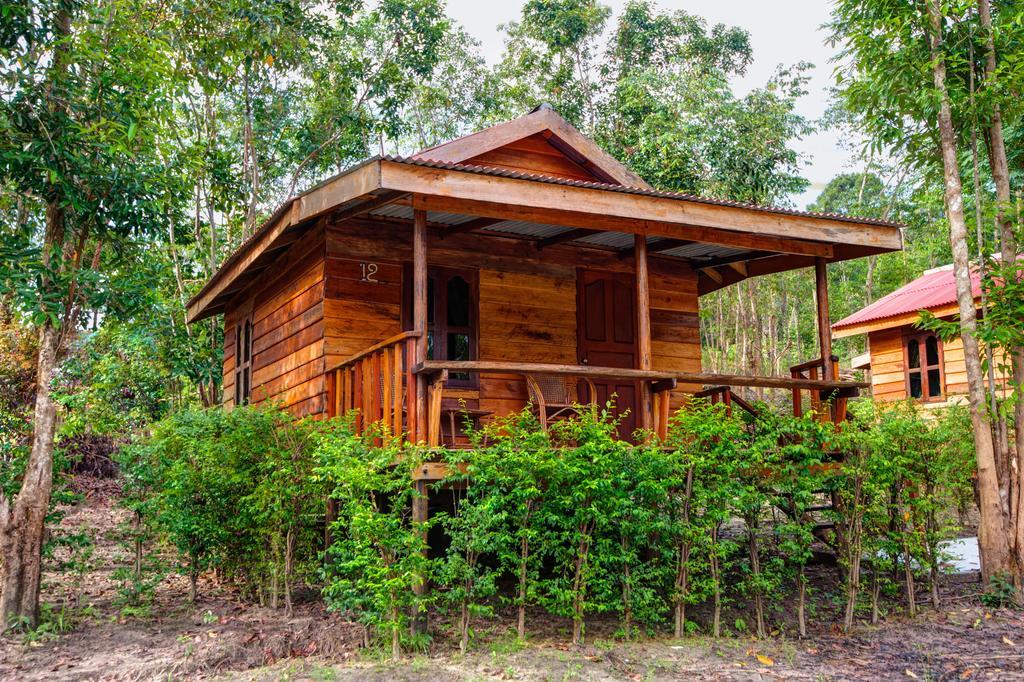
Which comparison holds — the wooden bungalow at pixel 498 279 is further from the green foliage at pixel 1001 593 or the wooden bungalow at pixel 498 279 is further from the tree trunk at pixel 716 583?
the green foliage at pixel 1001 593

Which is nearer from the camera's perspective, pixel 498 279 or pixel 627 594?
pixel 627 594

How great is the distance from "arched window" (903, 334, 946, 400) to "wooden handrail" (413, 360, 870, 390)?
9780 mm

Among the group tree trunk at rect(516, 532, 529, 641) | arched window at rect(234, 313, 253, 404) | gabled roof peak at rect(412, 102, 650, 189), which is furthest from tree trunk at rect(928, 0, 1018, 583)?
arched window at rect(234, 313, 253, 404)

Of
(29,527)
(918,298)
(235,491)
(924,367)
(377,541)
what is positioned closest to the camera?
(377,541)

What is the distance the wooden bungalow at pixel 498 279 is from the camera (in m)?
7.93

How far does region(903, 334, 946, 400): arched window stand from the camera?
1852 centimetres

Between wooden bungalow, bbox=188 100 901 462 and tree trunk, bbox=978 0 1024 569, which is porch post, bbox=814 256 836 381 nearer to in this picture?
wooden bungalow, bbox=188 100 901 462

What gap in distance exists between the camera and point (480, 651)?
696 cm

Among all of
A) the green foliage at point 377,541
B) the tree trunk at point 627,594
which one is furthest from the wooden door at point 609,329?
the green foliage at point 377,541

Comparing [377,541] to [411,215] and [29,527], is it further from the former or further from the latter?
[411,215]

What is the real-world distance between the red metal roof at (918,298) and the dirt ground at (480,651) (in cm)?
1051

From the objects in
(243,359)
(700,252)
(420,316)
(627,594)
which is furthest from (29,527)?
Result: (700,252)

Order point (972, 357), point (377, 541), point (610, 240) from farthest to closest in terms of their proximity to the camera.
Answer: point (610, 240) < point (972, 357) < point (377, 541)

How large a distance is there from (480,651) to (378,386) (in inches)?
98.3
